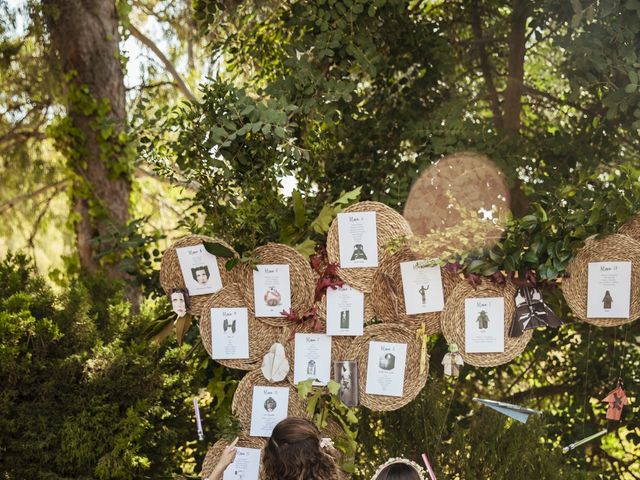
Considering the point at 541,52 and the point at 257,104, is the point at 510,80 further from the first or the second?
the point at 257,104

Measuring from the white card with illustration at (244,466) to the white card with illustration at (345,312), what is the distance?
1.95ft

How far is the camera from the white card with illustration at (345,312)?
3.02 metres

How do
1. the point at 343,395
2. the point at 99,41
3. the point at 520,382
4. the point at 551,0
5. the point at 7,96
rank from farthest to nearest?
the point at 7,96 → the point at 99,41 → the point at 520,382 → the point at 551,0 → the point at 343,395

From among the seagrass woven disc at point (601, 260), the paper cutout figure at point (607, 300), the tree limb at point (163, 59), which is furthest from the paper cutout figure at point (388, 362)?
the tree limb at point (163, 59)

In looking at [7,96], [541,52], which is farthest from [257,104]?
[7,96]

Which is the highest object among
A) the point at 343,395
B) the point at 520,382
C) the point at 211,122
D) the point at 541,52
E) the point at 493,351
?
the point at 541,52

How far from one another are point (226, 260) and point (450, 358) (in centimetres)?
99

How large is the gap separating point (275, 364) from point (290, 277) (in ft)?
1.16

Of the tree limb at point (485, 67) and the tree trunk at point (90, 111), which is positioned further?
the tree trunk at point (90, 111)

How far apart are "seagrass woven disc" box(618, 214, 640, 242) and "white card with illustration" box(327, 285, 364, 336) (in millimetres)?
1001

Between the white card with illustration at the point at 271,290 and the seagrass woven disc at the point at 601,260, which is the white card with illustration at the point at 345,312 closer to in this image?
the white card with illustration at the point at 271,290

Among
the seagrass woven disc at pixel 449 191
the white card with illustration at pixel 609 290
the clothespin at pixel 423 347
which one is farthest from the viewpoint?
the seagrass woven disc at pixel 449 191

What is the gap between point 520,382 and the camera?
16.0 ft

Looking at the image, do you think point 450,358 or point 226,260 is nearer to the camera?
point 450,358
